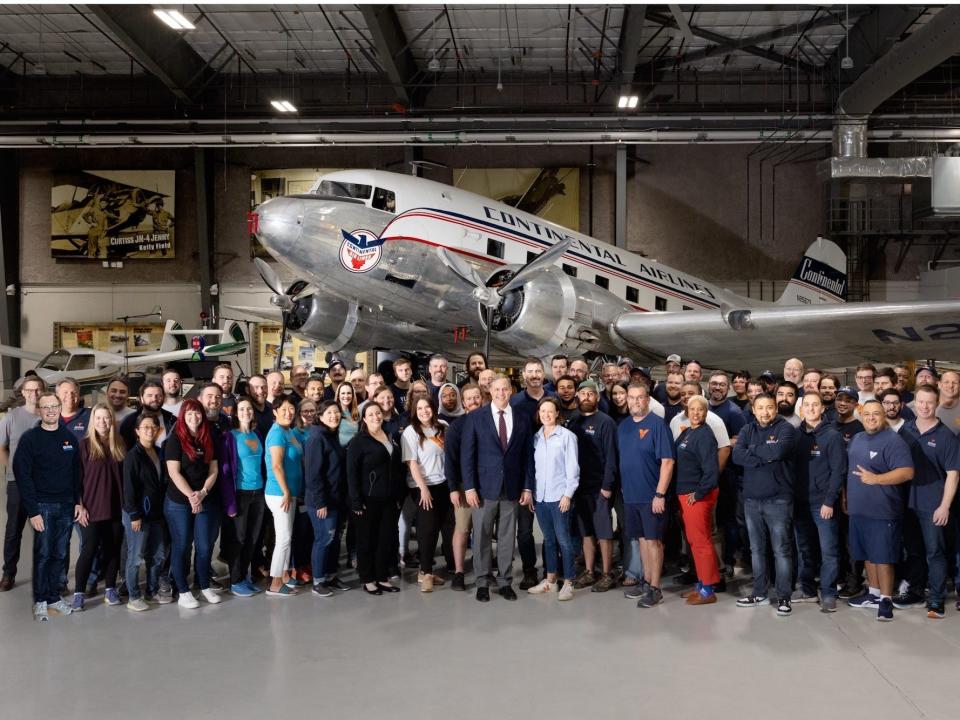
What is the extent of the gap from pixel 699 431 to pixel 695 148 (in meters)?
18.6

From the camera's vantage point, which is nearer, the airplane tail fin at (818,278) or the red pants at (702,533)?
the red pants at (702,533)

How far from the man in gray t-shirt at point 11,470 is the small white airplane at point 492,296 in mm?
4577

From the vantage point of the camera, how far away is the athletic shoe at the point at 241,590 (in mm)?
6297

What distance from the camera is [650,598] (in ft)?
19.8

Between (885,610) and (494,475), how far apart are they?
3014mm

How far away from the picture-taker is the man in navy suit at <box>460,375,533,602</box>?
621 centimetres

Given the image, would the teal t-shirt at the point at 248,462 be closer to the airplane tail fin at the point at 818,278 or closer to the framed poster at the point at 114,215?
the airplane tail fin at the point at 818,278

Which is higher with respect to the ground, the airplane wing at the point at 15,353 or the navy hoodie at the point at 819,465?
the airplane wing at the point at 15,353

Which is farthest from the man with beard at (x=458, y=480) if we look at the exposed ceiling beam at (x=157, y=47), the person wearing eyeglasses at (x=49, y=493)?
the exposed ceiling beam at (x=157, y=47)

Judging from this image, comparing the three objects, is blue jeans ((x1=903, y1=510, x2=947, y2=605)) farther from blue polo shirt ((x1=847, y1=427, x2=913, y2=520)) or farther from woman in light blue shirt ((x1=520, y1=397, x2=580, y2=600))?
woman in light blue shirt ((x1=520, y1=397, x2=580, y2=600))

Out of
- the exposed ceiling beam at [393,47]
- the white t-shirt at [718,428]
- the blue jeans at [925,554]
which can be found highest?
the exposed ceiling beam at [393,47]

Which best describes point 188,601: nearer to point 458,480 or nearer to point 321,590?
point 321,590

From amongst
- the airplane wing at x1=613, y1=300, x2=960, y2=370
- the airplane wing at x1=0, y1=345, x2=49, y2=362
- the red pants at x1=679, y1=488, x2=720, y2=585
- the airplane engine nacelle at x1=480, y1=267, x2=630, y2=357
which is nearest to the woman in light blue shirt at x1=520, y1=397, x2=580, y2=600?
the red pants at x1=679, y1=488, x2=720, y2=585

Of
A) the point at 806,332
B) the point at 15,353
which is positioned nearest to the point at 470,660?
the point at 806,332
